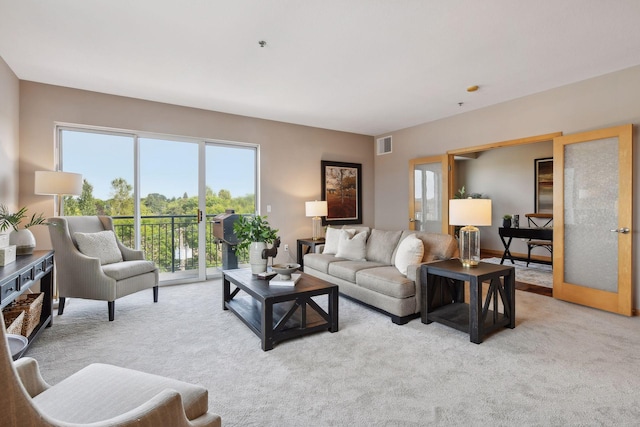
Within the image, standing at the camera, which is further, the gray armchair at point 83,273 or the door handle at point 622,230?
the door handle at point 622,230

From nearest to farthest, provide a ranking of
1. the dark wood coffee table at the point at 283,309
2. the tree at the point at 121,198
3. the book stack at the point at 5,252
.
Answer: the book stack at the point at 5,252
the dark wood coffee table at the point at 283,309
the tree at the point at 121,198

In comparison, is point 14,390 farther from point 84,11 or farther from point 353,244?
point 353,244

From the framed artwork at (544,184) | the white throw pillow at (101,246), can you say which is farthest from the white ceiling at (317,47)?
the framed artwork at (544,184)

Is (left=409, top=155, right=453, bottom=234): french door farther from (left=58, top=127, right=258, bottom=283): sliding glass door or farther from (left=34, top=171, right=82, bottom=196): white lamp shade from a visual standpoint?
(left=34, top=171, right=82, bottom=196): white lamp shade

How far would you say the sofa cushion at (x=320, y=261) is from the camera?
4.11m

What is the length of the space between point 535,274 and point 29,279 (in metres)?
6.43

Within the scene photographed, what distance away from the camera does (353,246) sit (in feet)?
13.5

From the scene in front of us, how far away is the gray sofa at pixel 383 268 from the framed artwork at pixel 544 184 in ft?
14.0

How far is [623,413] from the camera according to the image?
1.75 m

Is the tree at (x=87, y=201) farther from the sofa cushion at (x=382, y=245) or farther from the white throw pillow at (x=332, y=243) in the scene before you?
the sofa cushion at (x=382, y=245)

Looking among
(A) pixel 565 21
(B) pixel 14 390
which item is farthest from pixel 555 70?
(B) pixel 14 390

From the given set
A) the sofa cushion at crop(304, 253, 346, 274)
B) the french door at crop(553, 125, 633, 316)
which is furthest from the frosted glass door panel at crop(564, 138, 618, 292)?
the sofa cushion at crop(304, 253, 346, 274)

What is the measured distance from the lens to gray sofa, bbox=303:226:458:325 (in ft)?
10.0

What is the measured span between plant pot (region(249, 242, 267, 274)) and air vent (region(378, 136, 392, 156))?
13.1 ft
